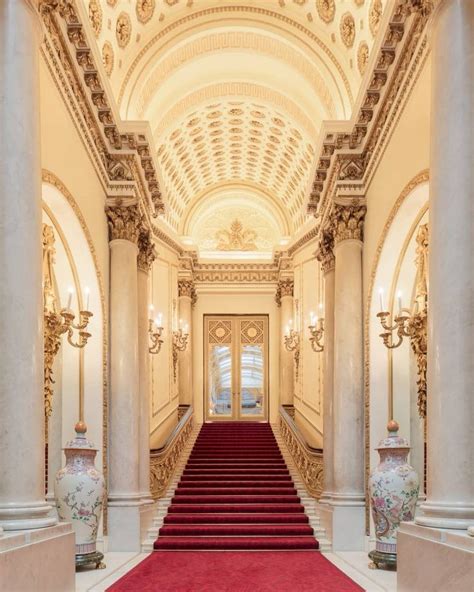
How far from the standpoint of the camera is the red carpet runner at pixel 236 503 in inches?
460

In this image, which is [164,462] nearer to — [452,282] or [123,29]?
[123,29]

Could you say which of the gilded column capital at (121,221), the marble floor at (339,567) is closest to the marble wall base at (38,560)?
the marble floor at (339,567)

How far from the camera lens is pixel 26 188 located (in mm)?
6059

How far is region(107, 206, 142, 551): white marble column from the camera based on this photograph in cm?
1121

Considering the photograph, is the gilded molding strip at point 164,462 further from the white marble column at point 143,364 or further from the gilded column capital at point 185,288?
the gilded column capital at point 185,288


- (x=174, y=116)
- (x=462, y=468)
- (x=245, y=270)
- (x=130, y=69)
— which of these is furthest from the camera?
(x=245, y=270)

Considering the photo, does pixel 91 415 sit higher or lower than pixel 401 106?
lower

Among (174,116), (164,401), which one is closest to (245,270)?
(164,401)

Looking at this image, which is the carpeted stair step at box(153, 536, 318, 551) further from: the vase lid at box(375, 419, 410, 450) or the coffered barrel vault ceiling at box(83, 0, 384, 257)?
the coffered barrel vault ceiling at box(83, 0, 384, 257)

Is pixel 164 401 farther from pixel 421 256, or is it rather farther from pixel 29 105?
→ pixel 29 105

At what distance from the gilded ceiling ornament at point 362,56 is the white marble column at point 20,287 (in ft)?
19.9

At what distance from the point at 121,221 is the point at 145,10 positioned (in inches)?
120

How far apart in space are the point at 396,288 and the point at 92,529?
4910mm

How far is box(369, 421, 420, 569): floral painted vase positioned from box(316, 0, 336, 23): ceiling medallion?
619cm
